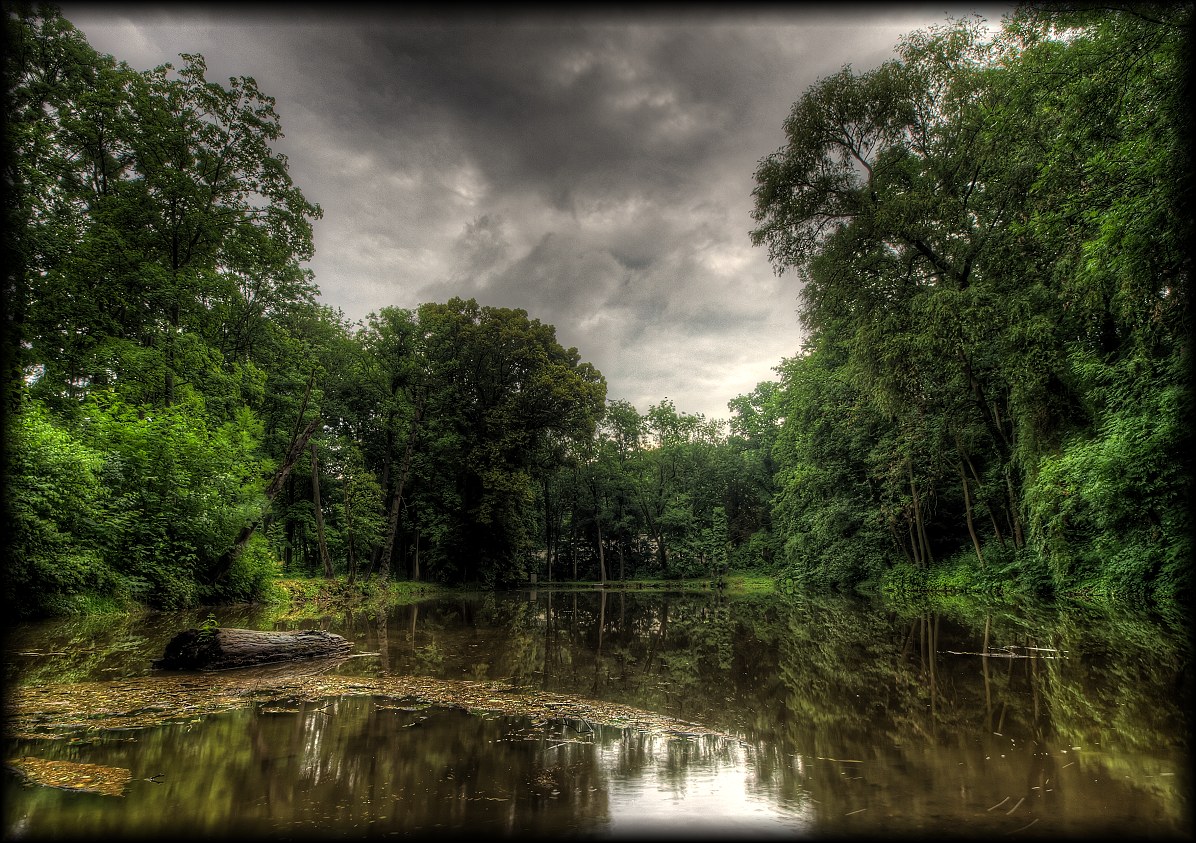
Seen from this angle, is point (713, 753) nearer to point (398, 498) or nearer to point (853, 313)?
point (853, 313)

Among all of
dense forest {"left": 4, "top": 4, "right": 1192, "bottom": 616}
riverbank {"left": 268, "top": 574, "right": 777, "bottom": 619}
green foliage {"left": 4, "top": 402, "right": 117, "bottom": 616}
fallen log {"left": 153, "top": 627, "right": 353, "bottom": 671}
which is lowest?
riverbank {"left": 268, "top": 574, "right": 777, "bottom": 619}

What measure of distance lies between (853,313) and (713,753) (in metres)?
16.6

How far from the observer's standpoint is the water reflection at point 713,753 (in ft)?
8.27

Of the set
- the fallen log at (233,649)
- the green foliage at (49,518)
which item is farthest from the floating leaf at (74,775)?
the green foliage at (49,518)

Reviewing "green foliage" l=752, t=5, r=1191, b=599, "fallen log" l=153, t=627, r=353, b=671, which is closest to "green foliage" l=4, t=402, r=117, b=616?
"fallen log" l=153, t=627, r=353, b=671

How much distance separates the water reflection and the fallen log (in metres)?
0.41

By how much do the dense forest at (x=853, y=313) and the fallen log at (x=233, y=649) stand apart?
3864mm

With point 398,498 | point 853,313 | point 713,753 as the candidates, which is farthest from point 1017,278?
point 398,498

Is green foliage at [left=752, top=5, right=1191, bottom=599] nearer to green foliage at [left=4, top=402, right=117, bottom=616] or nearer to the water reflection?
the water reflection

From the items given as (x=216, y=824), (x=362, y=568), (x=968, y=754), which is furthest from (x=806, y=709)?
(x=362, y=568)

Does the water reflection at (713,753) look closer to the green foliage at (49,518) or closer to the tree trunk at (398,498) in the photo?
the green foliage at (49,518)

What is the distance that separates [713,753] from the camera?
3689 millimetres

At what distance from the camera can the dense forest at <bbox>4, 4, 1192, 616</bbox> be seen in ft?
27.1

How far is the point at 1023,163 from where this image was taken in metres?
11.5
